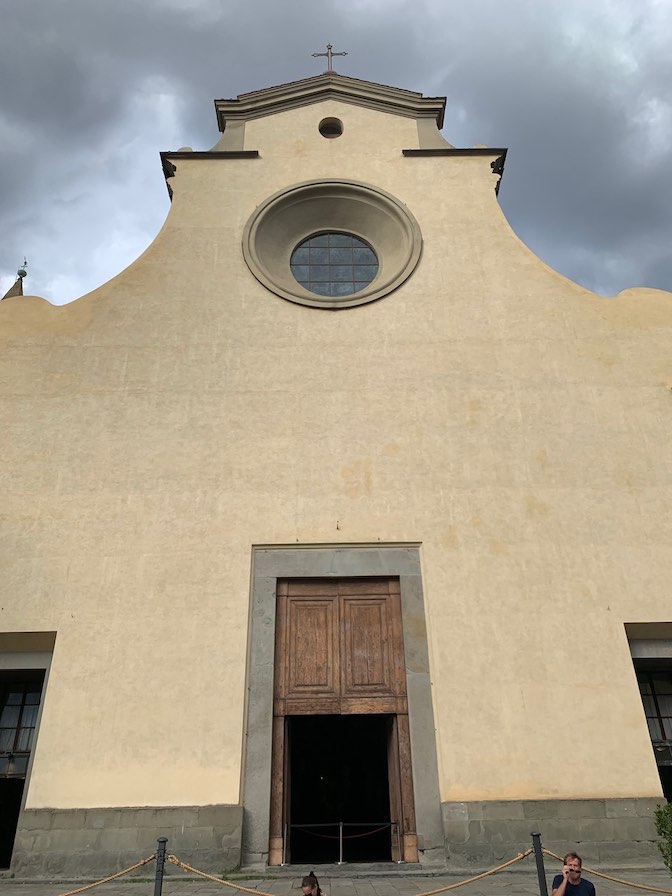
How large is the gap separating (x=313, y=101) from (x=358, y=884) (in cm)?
1445

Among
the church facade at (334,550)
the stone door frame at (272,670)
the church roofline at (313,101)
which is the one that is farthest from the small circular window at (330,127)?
the stone door frame at (272,670)

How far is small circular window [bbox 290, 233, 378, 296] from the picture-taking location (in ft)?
42.1

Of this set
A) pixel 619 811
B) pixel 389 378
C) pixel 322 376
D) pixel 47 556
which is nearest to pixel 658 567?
pixel 619 811

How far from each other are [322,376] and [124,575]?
4356 millimetres

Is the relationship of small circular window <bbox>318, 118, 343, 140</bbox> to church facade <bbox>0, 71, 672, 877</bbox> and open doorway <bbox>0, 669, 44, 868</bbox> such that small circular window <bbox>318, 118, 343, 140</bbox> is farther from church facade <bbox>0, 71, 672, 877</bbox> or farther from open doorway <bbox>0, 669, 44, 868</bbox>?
open doorway <bbox>0, 669, 44, 868</bbox>

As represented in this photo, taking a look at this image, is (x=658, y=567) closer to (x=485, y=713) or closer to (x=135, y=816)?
(x=485, y=713)

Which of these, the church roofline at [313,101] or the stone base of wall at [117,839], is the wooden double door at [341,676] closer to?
the stone base of wall at [117,839]

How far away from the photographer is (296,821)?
12078 millimetres

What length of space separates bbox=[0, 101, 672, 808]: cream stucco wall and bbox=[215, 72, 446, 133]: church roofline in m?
2.91

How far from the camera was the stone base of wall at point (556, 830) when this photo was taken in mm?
8094

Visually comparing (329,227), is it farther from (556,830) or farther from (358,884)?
(358,884)

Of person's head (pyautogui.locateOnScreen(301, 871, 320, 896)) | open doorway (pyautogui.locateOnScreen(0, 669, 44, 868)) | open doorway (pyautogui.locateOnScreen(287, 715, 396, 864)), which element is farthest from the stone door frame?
open doorway (pyautogui.locateOnScreen(287, 715, 396, 864))

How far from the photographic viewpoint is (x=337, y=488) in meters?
10.1

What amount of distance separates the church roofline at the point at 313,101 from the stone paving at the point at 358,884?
546 inches
